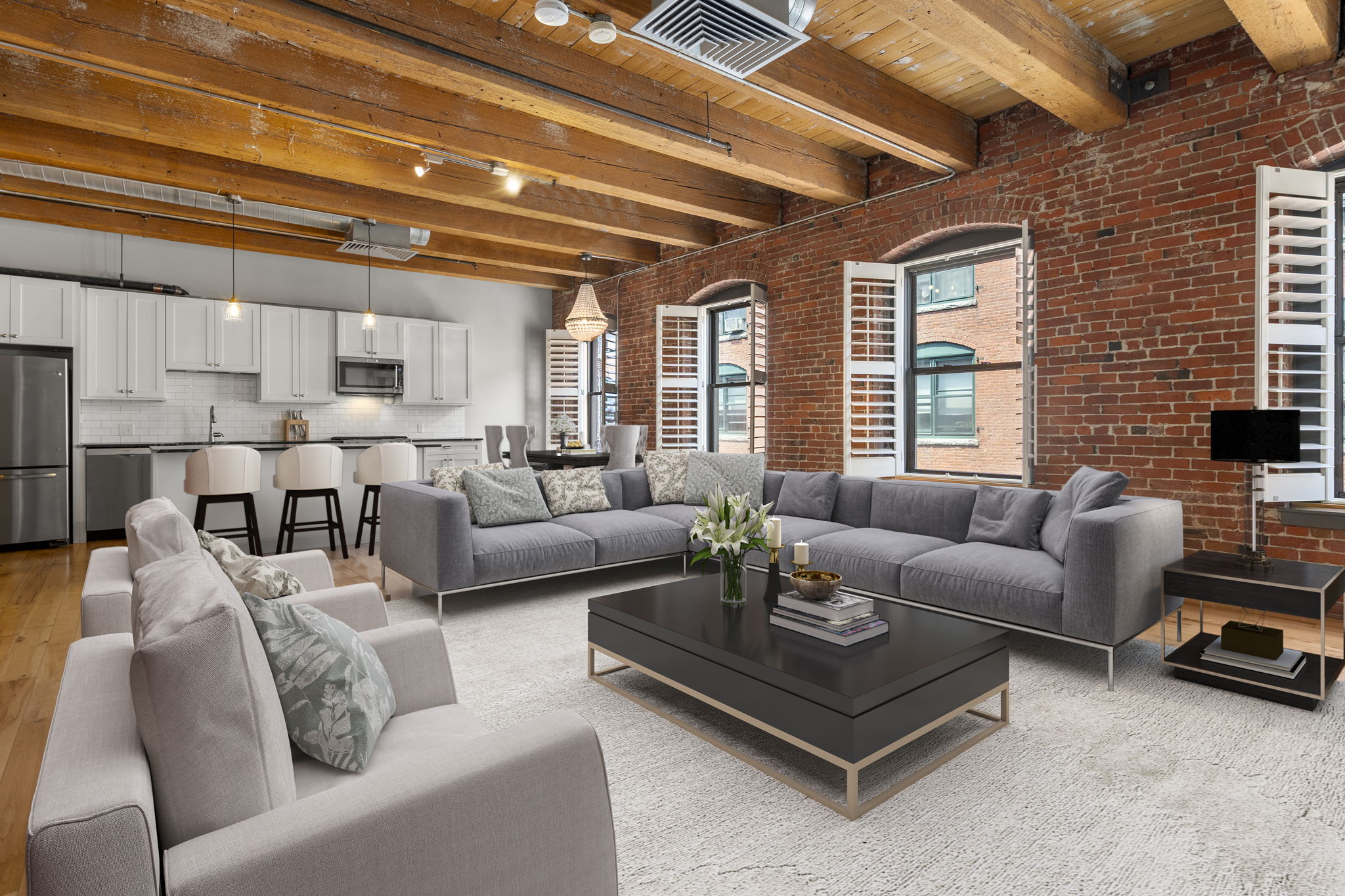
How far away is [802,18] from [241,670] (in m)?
3.01

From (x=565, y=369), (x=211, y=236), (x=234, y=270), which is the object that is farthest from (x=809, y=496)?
(x=234, y=270)

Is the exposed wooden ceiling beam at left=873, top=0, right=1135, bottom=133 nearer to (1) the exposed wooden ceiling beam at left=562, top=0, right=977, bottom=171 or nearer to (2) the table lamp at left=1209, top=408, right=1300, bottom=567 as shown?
(1) the exposed wooden ceiling beam at left=562, top=0, right=977, bottom=171

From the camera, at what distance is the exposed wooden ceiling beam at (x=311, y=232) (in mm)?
5559

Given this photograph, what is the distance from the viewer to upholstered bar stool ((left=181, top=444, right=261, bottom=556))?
17.7ft

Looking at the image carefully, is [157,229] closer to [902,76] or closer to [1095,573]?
[902,76]

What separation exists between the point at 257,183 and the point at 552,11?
3.46m

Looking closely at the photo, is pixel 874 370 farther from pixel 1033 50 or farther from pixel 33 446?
pixel 33 446

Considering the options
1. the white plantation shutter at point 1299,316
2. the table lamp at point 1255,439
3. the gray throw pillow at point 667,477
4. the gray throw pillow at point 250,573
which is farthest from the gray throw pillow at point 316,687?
the white plantation shutter at point 1299,316

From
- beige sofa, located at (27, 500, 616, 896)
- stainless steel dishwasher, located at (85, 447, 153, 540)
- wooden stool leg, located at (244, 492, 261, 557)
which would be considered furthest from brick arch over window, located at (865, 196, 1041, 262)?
stainless steel dishwasher, located at (85, 447, 153, 540)

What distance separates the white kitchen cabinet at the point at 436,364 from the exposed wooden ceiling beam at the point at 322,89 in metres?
4.01

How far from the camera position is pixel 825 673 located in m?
2.19

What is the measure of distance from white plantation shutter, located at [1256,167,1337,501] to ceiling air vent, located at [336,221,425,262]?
6.35 meters

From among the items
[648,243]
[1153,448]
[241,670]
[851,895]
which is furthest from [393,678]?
[648,243]

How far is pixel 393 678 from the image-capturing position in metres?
1.85
